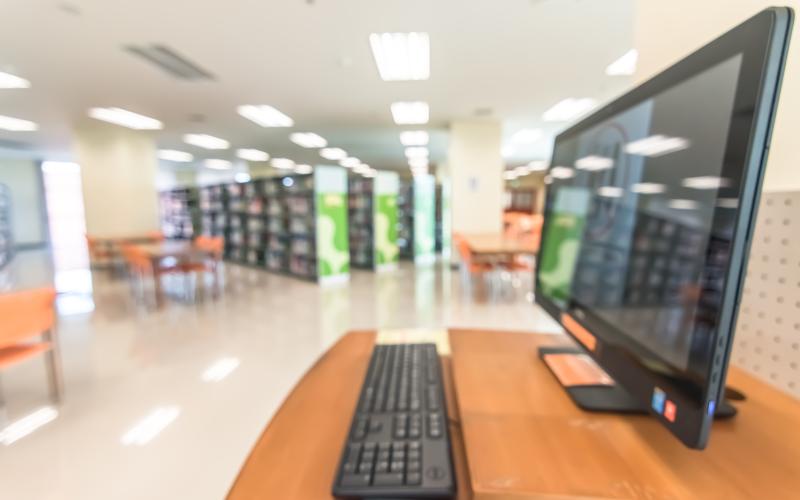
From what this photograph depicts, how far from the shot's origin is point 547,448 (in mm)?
566

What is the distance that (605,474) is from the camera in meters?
0.50

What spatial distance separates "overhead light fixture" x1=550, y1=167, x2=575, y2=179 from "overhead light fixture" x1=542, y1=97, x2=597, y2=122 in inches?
224

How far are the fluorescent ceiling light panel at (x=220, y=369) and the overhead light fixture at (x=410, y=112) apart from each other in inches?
183

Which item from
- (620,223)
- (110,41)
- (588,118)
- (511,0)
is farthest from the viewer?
(110,41)

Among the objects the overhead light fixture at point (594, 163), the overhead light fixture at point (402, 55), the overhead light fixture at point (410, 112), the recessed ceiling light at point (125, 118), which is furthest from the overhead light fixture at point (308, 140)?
the overhead light fixture at point (594, 163)

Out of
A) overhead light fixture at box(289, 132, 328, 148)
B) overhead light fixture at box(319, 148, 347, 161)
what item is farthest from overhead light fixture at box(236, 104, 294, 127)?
overhead light fixture at box(319, 148, 347, 161)

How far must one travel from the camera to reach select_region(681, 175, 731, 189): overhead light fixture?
1.46 feet

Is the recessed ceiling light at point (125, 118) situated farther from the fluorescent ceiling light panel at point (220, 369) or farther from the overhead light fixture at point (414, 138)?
the fluorescent ceiling light panel at point (220, 369)

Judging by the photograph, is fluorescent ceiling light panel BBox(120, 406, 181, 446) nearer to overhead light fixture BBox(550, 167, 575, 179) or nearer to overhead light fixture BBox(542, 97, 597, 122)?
overhead light fixture BBox(550, 167, 575, 179)

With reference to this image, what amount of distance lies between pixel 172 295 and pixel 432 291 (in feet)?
13.7

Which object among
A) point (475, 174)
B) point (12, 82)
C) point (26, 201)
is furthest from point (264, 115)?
point (26, 201)

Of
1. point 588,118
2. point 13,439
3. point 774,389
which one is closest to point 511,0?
point 588,118

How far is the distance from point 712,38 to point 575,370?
969mm

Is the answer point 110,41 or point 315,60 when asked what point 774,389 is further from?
point 110,41
